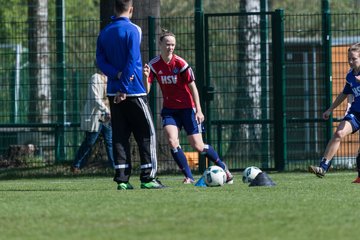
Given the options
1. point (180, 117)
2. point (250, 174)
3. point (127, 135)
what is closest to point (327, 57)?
point (180, 117)

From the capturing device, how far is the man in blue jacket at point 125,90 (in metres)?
12.2

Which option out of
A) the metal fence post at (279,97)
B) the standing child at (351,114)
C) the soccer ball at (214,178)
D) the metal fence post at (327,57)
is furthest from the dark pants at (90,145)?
the soccer ball at (214,178)

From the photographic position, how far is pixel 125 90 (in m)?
12.3

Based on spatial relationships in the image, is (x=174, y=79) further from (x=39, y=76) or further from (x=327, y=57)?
(x=39, y=76)

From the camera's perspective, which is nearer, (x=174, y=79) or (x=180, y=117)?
(x=174, y=79)

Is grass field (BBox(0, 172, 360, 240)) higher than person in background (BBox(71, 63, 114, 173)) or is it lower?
lower

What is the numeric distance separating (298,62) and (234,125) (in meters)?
1.52

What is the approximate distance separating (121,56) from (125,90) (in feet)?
1.23

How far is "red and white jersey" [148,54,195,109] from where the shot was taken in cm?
1445

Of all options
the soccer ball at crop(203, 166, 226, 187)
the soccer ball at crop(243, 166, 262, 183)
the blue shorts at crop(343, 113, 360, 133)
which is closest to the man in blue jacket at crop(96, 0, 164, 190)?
the soccer ball at crop(203, 166, 226, 187)

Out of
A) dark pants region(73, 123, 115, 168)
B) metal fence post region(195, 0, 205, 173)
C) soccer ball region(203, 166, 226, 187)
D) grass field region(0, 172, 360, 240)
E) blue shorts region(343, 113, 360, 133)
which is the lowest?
grass field region(0, 172, 360, 240)

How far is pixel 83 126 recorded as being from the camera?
18.6 m

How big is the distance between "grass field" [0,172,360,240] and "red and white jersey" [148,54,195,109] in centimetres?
295

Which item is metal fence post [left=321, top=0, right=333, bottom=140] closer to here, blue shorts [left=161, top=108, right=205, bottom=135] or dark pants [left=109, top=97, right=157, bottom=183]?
blue shorts [left=161, top=108, right=205, bottom=135]
